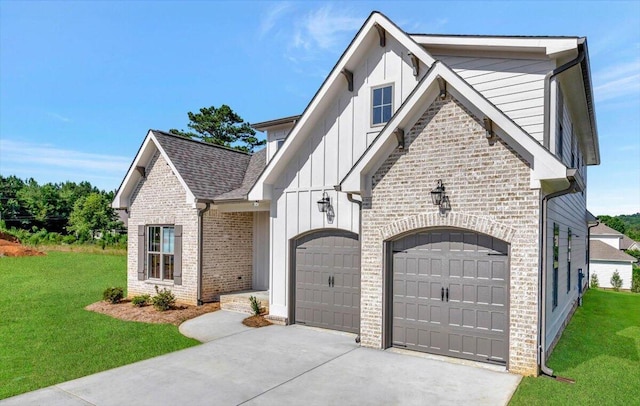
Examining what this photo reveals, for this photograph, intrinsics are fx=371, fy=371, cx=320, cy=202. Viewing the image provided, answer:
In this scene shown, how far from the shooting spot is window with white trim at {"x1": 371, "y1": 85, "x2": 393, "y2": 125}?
9.41 metres

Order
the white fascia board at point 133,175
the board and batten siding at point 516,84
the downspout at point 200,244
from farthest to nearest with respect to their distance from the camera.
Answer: the white fascia board at point 133,175, the downspout at point 200,244, the board and batten siding at point 516,84

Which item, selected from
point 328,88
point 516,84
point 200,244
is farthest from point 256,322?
point 516,84

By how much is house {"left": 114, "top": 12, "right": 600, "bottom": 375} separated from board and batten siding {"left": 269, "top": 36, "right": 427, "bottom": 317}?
0.03 m

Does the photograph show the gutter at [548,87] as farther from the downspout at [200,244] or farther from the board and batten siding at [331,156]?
the downspout at [200,244]

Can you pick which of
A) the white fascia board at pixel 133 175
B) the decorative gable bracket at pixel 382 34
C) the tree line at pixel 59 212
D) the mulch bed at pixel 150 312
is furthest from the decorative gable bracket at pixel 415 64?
the tree line at pixel 59 212

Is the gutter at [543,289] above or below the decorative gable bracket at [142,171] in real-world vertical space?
below

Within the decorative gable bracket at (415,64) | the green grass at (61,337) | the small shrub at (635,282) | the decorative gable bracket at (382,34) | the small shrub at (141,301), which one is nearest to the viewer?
the green grass at (61,337)

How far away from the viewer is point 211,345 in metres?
8.53

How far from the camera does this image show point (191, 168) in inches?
542

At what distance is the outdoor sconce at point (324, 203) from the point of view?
388 inches

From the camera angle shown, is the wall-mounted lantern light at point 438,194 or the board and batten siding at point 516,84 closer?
the wall-mounted lantern light at point 438,194

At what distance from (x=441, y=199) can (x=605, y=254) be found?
36981 millimetres

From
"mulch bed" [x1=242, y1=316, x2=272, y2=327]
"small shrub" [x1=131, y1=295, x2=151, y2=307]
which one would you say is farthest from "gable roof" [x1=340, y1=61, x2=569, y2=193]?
"small shrub" [x1=131, y1=295, x2=151, y2=307]

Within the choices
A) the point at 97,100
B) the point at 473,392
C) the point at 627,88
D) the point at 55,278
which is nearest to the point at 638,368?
the point at 473,392
